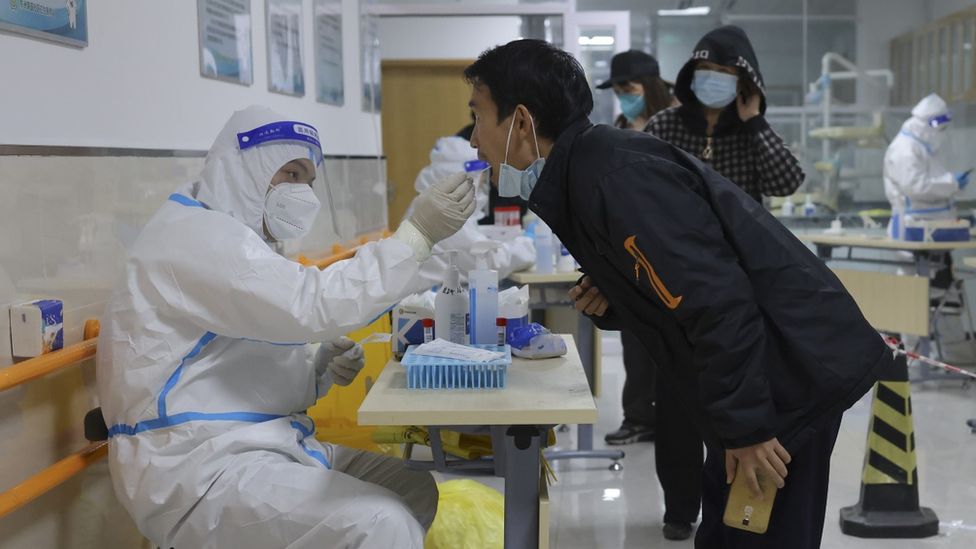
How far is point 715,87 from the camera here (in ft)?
9.96

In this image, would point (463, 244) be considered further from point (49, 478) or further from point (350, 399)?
point (49, 478)

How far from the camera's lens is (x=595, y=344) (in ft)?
13.0

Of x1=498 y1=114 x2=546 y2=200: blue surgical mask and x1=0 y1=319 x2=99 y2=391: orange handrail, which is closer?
x1=0 y1=319 x2=99 y2=391: orange handrail

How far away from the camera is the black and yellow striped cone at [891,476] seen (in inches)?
119

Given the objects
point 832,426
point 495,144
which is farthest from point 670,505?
point 495,144

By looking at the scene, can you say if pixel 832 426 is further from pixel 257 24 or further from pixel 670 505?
pixel 257 24

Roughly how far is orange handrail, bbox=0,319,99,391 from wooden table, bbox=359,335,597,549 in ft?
2.03

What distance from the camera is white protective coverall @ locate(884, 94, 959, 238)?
602cm

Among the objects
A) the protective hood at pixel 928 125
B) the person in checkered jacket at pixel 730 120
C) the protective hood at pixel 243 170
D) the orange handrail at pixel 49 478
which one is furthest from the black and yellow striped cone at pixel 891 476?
the protective hood at pixel 928 125

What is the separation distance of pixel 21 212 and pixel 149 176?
0.61 meters

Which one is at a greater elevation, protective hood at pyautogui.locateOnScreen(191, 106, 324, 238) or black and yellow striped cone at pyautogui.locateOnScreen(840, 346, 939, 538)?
protective hood at pyautogui.locateOnScreen(191, 106, 324, 238)

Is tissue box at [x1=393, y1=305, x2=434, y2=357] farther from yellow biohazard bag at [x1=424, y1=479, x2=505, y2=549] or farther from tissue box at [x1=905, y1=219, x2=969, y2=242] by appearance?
tissue box at [x1=905, y1=219, x2=969, y2=242]

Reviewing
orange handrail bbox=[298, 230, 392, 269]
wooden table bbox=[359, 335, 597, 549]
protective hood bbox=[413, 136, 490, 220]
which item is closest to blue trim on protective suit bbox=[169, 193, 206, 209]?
wooden table bbox=[359, 335, 597, 549]

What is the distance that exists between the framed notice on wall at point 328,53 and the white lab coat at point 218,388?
278 cm
